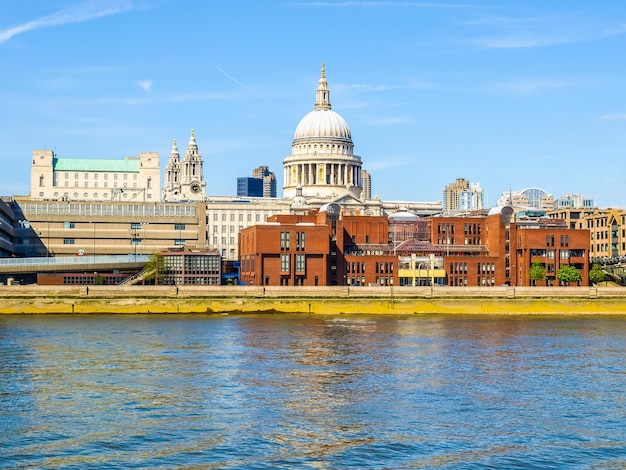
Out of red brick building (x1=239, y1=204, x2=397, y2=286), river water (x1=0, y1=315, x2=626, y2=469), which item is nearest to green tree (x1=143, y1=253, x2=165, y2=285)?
red brick building (x1=239, y1=204, x2=397, y2=286)

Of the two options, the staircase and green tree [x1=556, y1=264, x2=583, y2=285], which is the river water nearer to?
green tree [x1=556, y1=264, x2=583, y2=285]

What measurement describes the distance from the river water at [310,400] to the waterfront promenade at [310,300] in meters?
29.2

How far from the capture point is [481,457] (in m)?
36.1

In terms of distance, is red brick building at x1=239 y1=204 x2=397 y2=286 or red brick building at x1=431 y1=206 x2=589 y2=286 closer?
red brick building at x1=239 y1=204 x2=397 y2=286

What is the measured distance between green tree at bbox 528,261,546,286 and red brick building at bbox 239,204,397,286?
1688 centimetres

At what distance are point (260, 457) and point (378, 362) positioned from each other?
25894 mm

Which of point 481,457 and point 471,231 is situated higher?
point 471,231

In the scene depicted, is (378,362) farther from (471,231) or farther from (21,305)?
(471,231)

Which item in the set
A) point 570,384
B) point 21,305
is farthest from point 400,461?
point 21,305

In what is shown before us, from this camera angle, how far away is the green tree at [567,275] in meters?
130

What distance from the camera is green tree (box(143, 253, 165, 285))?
134 meters

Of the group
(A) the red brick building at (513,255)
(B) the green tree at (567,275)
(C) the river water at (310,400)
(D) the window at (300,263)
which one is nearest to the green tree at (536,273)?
(A) the red brick building at (513,255)

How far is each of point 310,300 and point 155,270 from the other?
1134 inches

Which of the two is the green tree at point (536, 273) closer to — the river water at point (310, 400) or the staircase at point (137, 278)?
the staircase at point (137, 278)
